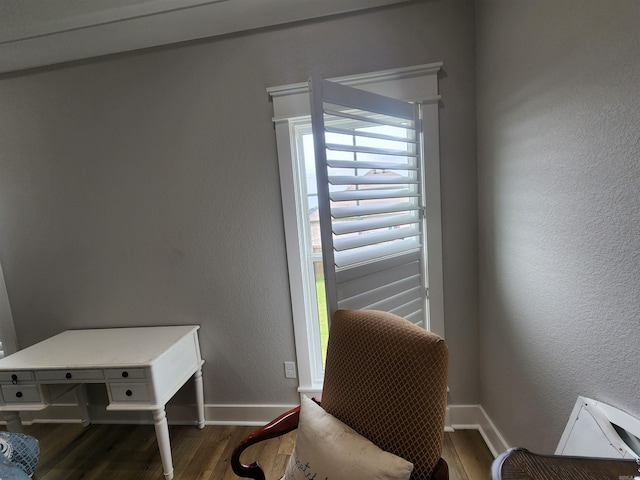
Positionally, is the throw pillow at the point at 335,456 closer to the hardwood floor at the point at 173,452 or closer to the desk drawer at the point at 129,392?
the hardwood floor at the point at 173,452

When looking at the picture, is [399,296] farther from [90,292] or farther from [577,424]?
[90,292]

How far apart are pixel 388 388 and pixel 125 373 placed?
1.36m

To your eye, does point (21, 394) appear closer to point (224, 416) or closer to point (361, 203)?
point (224, 416)

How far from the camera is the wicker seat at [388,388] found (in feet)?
2.85

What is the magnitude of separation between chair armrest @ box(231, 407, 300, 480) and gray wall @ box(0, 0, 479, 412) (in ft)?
2.32

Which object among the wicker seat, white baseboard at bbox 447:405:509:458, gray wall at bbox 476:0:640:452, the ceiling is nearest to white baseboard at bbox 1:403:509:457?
white baseboard at bbox 447:405:509:458

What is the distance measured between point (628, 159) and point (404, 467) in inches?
42.1

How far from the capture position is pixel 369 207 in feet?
4.41

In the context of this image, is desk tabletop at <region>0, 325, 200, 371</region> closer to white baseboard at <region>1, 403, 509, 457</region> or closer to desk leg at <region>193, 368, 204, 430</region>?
desk leg at <region>193, 368, 204, 430</region>

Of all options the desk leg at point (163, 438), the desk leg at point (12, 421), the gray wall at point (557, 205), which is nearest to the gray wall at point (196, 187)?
the gray wall at point (557, 205)

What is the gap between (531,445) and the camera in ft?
4.12

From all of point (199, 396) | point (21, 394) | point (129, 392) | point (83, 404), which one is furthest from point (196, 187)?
point (83, 404)

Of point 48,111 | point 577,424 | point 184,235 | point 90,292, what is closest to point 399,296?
point 577,424

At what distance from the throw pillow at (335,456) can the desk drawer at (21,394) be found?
1.57 m
